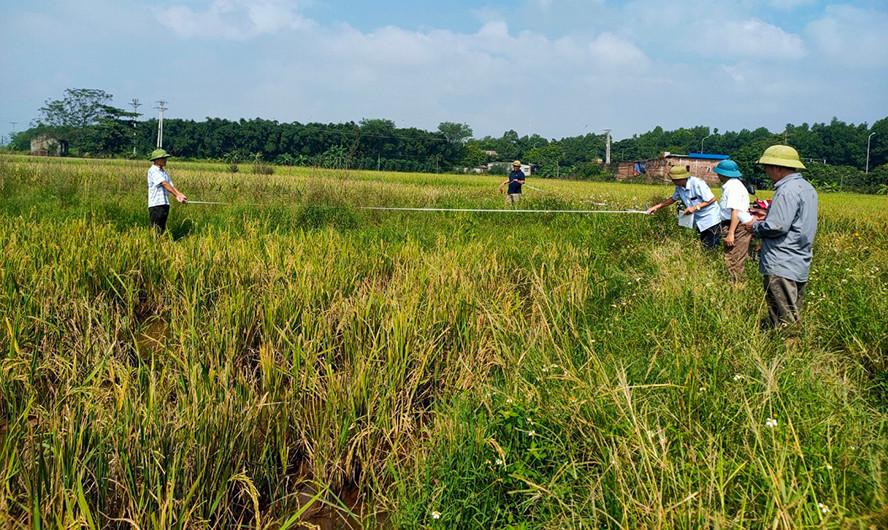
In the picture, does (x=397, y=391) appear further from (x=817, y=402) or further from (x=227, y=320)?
(x=817, y=402)

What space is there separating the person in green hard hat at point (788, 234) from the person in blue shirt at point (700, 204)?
2.45m

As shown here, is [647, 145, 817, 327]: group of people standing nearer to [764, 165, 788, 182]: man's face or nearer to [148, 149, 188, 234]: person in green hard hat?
[764, 165, 788, 182]: man's face

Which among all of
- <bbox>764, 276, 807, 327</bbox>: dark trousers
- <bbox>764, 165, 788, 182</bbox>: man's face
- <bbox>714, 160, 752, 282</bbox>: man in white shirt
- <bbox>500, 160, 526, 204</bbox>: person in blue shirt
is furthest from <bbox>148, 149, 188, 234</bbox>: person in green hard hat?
<bbox>500, 160, 526, 204</bbox>: person in blue shirt

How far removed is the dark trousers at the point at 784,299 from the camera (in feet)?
13.6

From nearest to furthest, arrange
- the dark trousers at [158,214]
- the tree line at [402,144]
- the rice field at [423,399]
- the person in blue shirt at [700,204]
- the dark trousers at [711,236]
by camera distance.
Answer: the rice field at [423,399], the person in blue shirt at [700,204], the dark trousers at [711,236], the dark trousers at [158,214], the tree line at [402,144]

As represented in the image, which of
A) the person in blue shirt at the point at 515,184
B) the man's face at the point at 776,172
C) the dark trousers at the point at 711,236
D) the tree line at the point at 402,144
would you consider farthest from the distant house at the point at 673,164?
the man's face at the point at 776,172

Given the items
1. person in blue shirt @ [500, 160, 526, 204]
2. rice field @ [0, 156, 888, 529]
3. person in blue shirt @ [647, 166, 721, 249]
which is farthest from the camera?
person in blue shirt @ [500, 160, 526, 204]

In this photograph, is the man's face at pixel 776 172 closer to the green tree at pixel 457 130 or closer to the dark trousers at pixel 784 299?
the dark trousers at pixel 784 299

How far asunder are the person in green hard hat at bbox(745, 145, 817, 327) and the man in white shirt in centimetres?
161

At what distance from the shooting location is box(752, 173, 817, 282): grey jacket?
4113mm

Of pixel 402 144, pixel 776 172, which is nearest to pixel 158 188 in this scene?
pixel 776 172

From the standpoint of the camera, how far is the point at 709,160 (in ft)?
153

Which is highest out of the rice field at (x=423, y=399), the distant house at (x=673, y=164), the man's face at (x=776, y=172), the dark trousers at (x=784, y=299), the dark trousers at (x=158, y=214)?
the distant house at (x=673, y=164)

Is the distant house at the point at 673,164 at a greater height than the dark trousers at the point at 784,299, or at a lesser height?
greater
